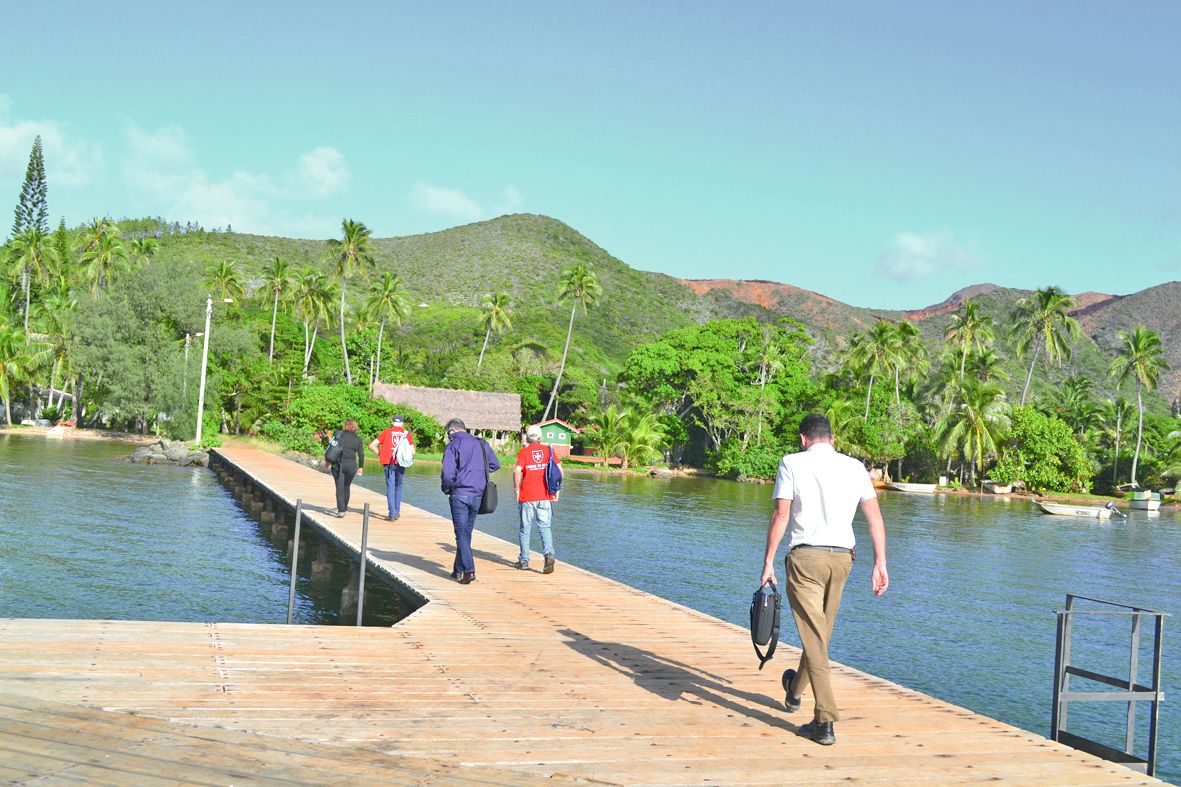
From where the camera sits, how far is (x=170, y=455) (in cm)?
4491

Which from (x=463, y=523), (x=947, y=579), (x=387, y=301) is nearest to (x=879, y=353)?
(x=387, y=301)

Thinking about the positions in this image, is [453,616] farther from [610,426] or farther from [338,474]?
[610,426]

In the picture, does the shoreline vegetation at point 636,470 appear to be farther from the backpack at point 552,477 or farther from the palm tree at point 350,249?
the backpack at point 552,477

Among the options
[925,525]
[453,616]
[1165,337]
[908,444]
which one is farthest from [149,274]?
[1165,337]

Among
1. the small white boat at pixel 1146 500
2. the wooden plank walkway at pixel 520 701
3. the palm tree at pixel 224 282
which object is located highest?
the palm tree at pixel 224 282

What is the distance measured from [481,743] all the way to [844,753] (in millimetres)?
2085

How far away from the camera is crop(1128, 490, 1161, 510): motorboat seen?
64.9 meters

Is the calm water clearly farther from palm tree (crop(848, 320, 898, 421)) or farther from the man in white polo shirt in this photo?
palm tree (crop(848, 320, 898, 421))

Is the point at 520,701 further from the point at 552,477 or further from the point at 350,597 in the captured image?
the point at 350,597

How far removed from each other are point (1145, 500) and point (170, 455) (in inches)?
2236

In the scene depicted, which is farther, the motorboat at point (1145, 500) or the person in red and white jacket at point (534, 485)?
the motorboat at point (1145, 500)

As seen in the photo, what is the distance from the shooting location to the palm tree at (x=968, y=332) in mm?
78000

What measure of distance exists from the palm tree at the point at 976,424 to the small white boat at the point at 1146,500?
885 centimetres

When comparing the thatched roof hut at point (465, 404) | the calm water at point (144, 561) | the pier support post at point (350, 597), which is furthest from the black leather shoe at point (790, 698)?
the thatched roof hut at point (465, 404)
